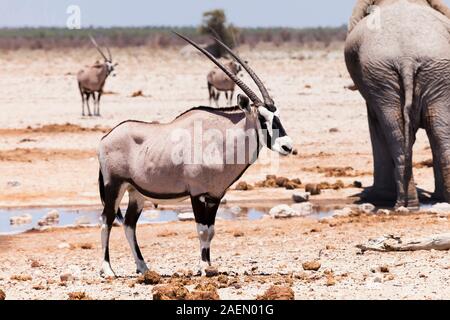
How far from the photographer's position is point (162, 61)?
185ft

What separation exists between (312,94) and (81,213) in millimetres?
21502

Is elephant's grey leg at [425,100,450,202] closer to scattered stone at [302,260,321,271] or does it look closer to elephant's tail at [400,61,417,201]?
elephant's tail at [400,61,417,201]

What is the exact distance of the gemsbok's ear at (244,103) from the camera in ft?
33.4

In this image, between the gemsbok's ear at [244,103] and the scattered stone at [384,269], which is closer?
the scattered stone at [384,269]

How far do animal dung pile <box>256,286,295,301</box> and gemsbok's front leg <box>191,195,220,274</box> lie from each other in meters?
1.45

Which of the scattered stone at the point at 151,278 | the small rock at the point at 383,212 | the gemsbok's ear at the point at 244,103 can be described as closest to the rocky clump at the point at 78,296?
the scattered stone at the point at 151,278

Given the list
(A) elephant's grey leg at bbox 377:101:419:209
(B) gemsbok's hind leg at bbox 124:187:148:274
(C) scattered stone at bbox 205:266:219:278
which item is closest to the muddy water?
(A) elephant's grey leg at bbox 377:101:419:209

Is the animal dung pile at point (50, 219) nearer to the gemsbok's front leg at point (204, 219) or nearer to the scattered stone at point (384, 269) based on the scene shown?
the gemsbok's front leg at point (204, 219)

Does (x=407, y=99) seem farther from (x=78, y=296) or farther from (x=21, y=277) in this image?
(x=78, y=296)

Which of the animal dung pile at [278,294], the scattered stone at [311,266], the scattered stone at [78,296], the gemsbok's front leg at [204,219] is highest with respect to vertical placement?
the gemsbok's front leg at [204,219]

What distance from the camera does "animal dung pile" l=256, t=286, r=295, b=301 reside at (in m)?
8.70

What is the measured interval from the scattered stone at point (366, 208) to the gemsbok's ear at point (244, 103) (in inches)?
203

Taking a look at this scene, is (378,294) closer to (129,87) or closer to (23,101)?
(23,101)
